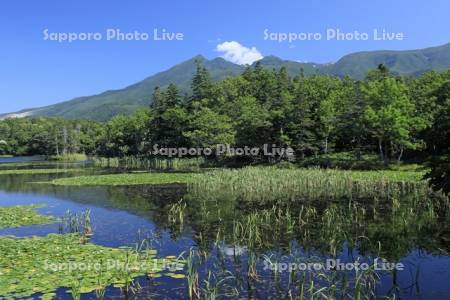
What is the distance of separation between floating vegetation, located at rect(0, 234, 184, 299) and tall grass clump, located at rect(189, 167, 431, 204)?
11113 mm

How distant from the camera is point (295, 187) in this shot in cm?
2722

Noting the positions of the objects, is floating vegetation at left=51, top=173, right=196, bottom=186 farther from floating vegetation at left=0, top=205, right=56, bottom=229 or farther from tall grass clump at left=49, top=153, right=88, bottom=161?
tall grass clump at left=49, top=153, right=88, bottom=161

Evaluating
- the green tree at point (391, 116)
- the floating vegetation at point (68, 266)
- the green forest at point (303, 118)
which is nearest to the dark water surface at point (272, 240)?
the floating vegetation at point (68, 266)

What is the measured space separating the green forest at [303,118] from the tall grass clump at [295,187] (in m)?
5.27

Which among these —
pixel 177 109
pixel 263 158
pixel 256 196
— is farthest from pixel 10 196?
pixel 177 109

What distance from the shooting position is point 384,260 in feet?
42.3

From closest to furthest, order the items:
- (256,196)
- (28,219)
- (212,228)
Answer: (212,228)
(28,219)
(256,196)

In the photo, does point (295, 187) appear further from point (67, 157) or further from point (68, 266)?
point (67, 157)

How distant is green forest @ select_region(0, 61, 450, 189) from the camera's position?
44.1m

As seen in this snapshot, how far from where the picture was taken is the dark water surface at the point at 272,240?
11023 millimetres

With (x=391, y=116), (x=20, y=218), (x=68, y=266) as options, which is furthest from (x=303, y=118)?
(x=68, y=266)

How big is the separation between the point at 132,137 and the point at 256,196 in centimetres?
6009

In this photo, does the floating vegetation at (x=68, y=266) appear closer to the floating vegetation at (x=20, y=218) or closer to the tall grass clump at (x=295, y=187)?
the floating vegetation at (x=20, y=218)

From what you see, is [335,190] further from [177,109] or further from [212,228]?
[177,109]
